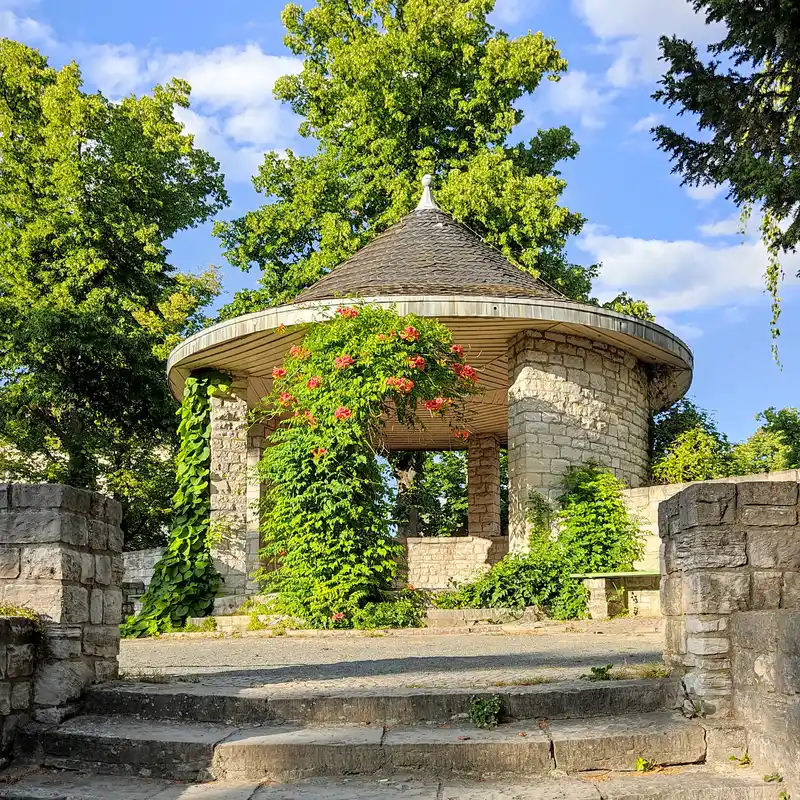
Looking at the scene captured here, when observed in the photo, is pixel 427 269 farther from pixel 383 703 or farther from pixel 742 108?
pixel 383 703

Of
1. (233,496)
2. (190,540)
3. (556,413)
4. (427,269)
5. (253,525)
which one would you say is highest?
(427,269)

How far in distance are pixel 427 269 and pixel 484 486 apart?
726cm

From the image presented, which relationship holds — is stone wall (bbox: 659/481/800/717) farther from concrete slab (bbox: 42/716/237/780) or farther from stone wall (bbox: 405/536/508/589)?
stone wall (bbox: 405/536/508/589)

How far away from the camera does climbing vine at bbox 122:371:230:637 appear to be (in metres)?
10.8

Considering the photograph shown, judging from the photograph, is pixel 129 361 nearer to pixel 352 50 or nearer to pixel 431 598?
pixel 352 50

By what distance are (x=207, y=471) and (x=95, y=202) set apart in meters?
9.92

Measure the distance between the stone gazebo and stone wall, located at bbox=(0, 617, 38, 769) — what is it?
598cm

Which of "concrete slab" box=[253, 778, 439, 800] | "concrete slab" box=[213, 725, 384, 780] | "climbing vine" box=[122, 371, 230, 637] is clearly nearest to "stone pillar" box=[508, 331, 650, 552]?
"climbing vine" box=[122, 371, 230, 637]

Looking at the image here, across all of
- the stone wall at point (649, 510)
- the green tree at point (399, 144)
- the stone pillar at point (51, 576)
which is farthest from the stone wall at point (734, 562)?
the green tree at point (399, 144)

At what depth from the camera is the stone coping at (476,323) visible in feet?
31.9

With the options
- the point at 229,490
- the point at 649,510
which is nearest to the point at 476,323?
the point at 649,510

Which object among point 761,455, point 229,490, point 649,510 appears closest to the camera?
point 649,510

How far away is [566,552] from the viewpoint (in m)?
9.95

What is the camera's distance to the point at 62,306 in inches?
712
